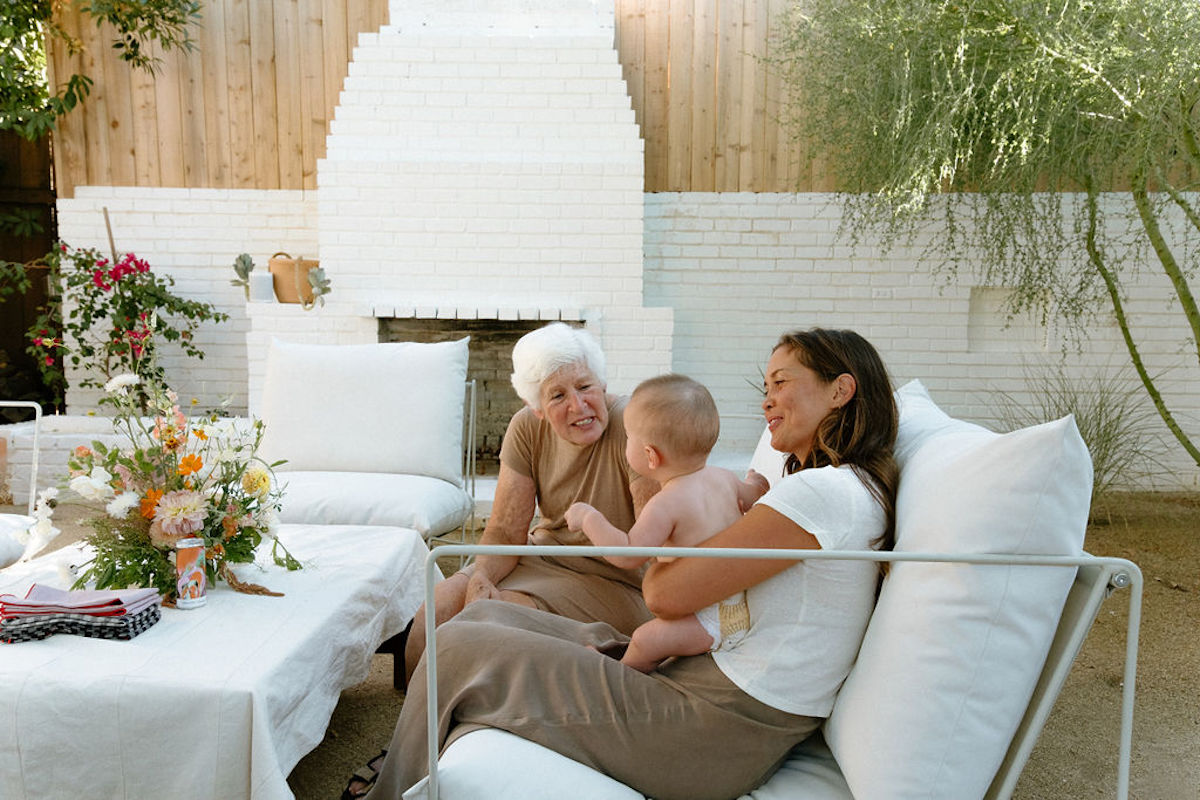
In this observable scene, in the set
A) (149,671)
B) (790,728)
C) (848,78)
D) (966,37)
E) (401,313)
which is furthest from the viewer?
(401,313)

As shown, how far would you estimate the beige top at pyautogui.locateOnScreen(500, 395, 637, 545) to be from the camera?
2182mm

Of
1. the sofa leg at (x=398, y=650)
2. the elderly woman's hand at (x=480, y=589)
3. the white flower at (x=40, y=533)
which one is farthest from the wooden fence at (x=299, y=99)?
the white flower at (x=40, y=533)

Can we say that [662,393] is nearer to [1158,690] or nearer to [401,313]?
[1158,690]

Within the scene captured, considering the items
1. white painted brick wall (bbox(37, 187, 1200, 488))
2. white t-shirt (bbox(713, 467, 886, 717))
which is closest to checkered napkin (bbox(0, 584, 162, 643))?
white t-shirt (bbox(713, 467, 886, 717))

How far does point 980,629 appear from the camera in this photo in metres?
1.20

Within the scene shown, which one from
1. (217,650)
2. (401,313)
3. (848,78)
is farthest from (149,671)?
(848,78)

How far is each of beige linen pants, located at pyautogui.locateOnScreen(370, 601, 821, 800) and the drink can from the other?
0.69 m

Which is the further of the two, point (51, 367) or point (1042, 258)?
point (51, 367)

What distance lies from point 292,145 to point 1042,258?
457 centimetres

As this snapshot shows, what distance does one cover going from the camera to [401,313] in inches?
193

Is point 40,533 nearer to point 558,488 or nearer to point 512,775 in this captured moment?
point 558,488

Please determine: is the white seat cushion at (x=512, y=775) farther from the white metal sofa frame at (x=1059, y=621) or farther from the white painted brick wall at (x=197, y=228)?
the white painted brick wall at (x=197, y=228)

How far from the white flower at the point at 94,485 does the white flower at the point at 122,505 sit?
5 cm

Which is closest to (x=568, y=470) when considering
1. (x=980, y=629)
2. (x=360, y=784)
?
(x=360, y=784)
